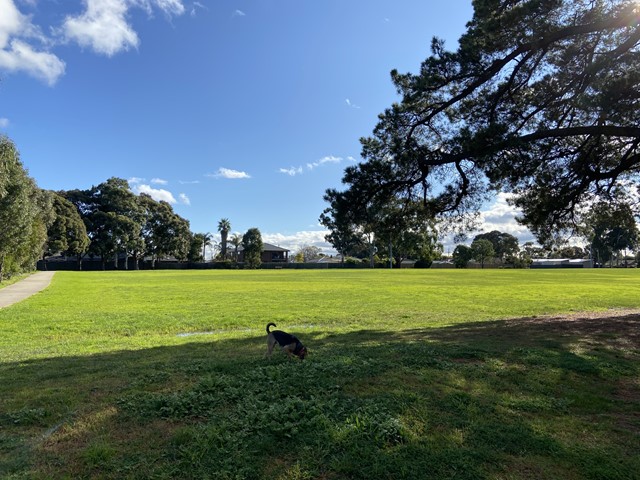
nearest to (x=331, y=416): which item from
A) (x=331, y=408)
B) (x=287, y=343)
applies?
(x=331, y=408)

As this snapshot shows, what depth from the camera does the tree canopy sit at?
30.5 feet

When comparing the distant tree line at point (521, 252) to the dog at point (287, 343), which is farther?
the distant tree line at point (521, 252)

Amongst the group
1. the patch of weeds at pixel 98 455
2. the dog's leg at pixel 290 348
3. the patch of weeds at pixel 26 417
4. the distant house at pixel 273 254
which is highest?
the distant house at pixel 273 254

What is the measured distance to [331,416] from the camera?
14.4 ft

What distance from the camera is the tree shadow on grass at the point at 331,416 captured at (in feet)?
11.5

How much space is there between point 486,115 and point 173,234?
85826 mm

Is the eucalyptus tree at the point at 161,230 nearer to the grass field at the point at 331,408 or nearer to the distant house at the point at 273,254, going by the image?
the distant house at the point at 273,254

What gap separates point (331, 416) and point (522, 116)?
10089 mm

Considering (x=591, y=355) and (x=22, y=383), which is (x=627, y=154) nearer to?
(x=591, y=355)

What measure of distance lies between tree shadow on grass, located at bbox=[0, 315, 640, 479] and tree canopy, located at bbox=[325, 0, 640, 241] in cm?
514

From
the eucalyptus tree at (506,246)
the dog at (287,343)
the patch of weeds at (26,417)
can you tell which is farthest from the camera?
the eucalyptus tree at (506,246)

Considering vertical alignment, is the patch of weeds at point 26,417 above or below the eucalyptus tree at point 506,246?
below

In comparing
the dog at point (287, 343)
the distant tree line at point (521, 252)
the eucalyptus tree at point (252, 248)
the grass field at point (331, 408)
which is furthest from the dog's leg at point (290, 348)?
the eucalyptus tree at point (252, 248)

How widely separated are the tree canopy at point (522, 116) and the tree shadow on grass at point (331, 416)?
202 inches
